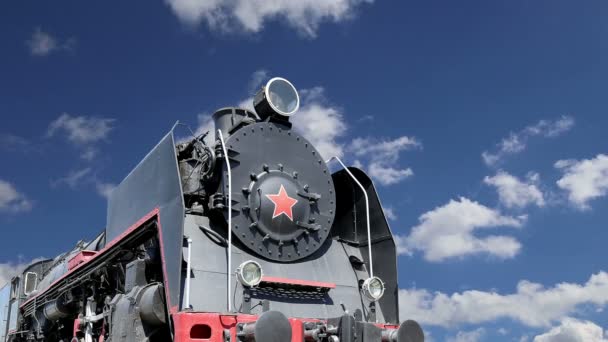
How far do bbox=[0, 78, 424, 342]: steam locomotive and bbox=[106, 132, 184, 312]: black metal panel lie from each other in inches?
0.7

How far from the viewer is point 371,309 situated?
677 centimetres

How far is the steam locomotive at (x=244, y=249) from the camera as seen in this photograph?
5.28m

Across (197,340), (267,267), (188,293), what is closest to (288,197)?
(267,267)

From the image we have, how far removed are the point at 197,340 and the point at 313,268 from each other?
7.17 ft

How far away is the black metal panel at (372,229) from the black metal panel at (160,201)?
2.44m

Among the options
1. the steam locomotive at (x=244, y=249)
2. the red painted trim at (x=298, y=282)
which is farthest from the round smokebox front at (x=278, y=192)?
the red painted trim at (x=298, y=282)

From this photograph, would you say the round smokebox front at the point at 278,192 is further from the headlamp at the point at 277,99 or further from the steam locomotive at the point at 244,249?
the headlamp at the point at 277,99

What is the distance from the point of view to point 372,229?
292 inches

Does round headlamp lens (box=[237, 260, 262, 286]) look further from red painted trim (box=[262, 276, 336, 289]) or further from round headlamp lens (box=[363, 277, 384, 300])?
round headlamp lens (box=[363, 277, 384, 300])

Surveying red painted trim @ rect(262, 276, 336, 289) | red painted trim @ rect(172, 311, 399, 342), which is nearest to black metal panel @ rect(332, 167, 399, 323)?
red painted trim @ rect(262, 276, 336, 289)

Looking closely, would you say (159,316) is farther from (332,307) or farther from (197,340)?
(332,307)

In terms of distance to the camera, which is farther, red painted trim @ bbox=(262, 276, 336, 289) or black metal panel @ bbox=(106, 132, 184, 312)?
red painted trim @ bbox=(262, 276, 336, 289)

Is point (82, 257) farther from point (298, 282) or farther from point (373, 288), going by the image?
point (373, 288)

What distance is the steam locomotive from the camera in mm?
5277
